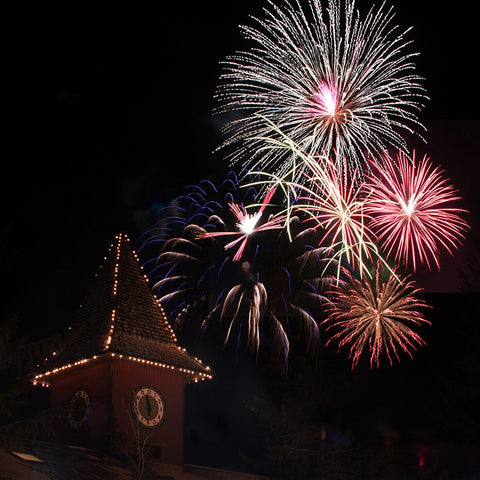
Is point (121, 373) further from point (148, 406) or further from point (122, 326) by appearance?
point (122, 326)

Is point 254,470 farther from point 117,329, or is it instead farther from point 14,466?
point 14,466

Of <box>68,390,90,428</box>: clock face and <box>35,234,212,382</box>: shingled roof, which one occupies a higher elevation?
<box>35,234,212,382</box>: shingled roof

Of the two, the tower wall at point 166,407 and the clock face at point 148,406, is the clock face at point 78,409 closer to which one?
the tower wall at point 166,407

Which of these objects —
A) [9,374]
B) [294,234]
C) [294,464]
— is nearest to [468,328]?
[294,464]

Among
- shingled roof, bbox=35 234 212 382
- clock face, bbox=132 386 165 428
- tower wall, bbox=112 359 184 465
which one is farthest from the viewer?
shingled roof, bbox=35 234 212 382

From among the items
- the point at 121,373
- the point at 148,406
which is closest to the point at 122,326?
the point at 121,373

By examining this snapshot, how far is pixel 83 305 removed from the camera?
3228 cm

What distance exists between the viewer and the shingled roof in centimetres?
2902

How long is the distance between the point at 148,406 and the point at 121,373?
1.63 meters

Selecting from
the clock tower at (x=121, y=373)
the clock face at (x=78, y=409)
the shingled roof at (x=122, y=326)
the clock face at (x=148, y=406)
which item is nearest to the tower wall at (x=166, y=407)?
the clock tower at (x=121, y=373)

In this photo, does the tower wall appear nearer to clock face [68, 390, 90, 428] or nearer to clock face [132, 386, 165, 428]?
clock face [132, 386, 165, 428]

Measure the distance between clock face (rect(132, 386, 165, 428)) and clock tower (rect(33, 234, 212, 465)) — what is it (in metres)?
0.04

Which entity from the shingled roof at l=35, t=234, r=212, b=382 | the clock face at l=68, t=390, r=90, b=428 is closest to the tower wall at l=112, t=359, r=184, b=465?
the shingled roof at l=35, t=234, r=212, b=382

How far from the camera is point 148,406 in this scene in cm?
2866
